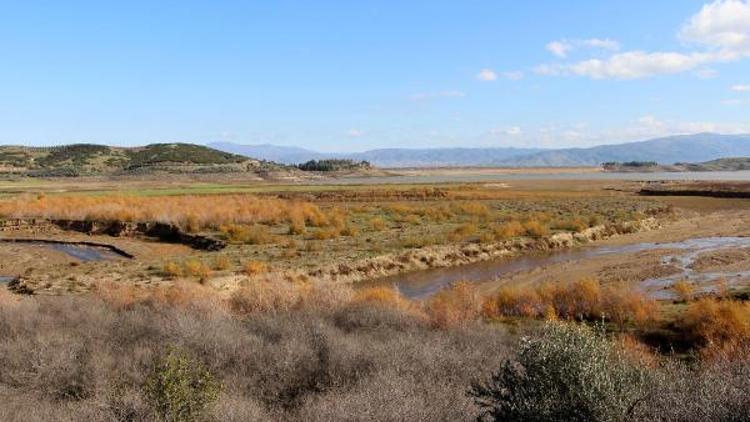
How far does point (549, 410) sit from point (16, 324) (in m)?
12.6

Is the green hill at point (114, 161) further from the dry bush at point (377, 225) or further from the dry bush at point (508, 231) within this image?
the dry bush at point (508, 231)

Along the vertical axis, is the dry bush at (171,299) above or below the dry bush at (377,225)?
above

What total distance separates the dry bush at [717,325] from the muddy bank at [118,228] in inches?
1080

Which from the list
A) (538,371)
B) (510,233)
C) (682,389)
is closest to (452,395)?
(538,371)

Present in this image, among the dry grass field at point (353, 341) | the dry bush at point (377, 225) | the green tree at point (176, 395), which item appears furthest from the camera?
the dry bush at point (377, 225)

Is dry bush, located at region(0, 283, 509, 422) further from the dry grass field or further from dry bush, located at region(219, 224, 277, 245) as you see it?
dry bush, located at region(219, 224, 277, 245)

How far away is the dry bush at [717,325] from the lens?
13578 mm

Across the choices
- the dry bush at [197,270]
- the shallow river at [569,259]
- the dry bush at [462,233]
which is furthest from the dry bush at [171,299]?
the dry bush at [462,233]

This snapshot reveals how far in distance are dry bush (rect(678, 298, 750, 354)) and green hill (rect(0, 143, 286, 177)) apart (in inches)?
5213

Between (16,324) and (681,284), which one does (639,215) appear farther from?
(16,324)

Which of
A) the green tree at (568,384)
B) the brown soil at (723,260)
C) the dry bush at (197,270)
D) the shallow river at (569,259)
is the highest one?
the green tree at (568,384)

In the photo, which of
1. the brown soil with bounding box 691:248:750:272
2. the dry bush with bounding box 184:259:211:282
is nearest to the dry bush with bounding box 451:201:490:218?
the brown soil with bounding box 691:248:750:272

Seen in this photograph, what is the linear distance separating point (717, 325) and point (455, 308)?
21.2 feet

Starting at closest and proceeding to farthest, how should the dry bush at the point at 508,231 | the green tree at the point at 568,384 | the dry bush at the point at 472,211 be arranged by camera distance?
the green tree at the point at 568,384 → the dry bush at the point at 508,231 → the dry bush at the point at 472,211
